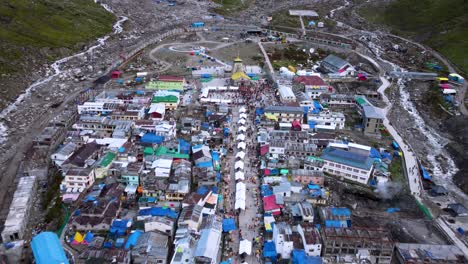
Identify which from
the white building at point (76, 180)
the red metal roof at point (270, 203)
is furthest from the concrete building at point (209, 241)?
the white building at point (76, 180)

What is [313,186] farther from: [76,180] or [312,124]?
[76,180]

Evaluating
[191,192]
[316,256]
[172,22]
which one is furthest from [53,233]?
[172,22]

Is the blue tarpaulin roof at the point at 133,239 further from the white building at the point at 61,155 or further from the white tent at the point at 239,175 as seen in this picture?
the white building at the point at 61,155

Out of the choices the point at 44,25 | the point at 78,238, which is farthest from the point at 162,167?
the point at 44,25

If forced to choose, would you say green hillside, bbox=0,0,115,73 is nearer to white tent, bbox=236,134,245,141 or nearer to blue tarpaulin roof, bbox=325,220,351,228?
white tent, bbox=236,134,245,141

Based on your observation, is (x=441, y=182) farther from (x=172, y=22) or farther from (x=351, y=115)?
(x=172, y=22)

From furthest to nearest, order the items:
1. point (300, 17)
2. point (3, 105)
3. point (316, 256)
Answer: point (300, 17) < point (3, 105) < point (316, 256)

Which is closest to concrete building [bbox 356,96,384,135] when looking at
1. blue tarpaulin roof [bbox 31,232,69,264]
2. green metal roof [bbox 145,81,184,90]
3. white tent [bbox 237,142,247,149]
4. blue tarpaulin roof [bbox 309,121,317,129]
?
blue tarpaulin roof [bbox 309,121,317,129]

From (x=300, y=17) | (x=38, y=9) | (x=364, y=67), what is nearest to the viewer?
(x=364, y=67)
